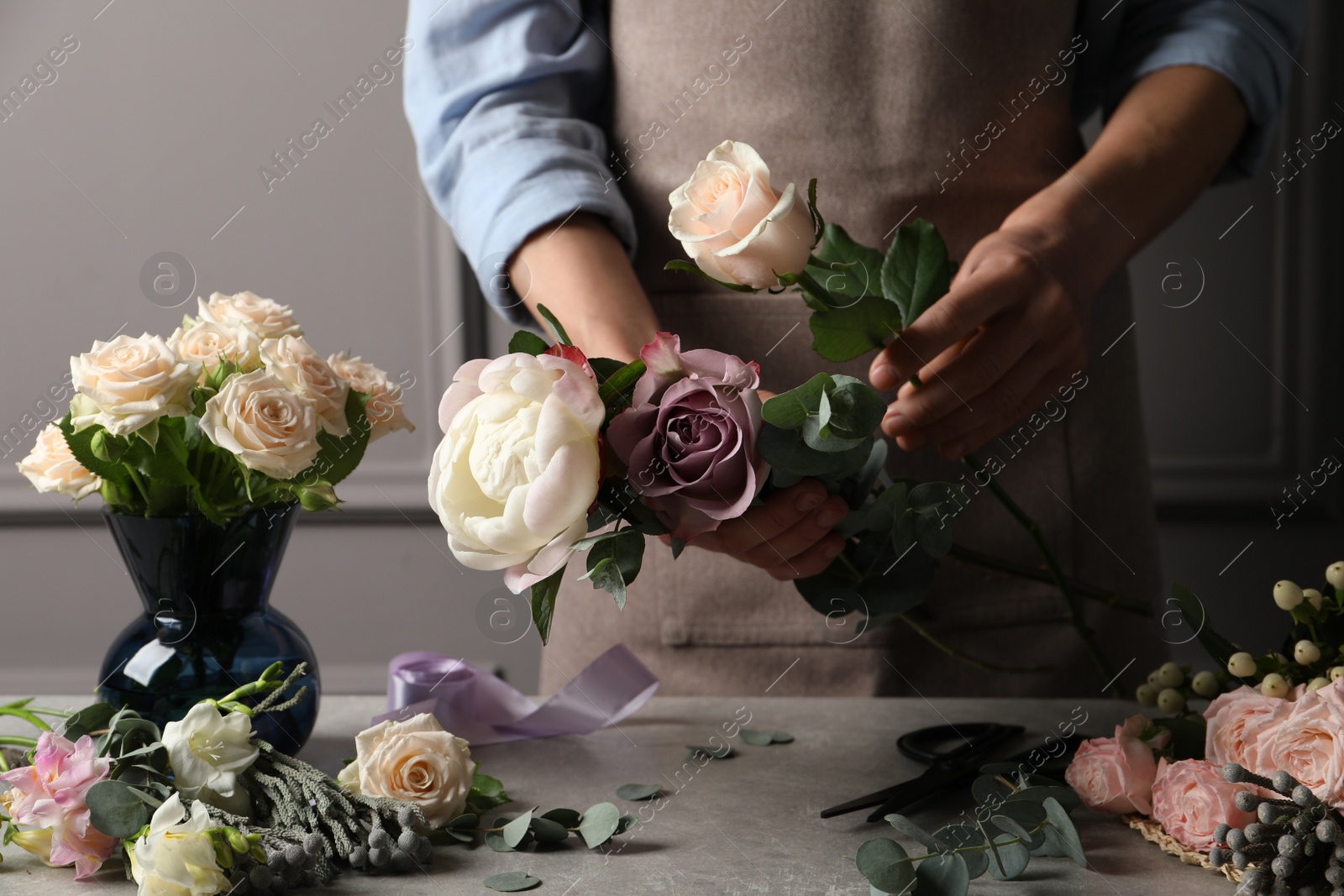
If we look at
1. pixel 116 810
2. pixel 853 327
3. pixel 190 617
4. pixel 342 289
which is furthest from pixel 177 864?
pixel 342 289

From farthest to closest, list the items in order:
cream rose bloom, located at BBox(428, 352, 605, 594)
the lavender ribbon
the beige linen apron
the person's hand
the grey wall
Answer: the grey wall → the beige linen apron → the lavender ribbon → the person's hand → cream rose bloom, located at BBox(428, 352, 605, 594)

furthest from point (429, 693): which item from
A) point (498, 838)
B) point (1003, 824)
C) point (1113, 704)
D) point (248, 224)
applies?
point (248, 224)

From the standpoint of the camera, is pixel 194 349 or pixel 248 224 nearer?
pixel 194 349

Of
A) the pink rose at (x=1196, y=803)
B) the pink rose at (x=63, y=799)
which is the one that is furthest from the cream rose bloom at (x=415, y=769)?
the pink rose at (x=1196, y=803)

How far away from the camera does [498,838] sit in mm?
480

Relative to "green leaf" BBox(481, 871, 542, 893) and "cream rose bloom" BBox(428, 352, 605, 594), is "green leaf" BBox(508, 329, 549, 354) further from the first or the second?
"green leaf" BBox(481, 871, 542, 893)

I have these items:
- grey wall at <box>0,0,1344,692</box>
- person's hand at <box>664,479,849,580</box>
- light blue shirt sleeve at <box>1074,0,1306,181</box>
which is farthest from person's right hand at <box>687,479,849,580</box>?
grey wall at <box>0,0,1344,692</box>

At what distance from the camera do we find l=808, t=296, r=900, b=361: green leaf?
0.51m

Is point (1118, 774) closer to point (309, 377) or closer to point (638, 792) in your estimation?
point (638, 792)

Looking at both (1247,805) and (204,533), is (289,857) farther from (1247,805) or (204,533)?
(1247,805)

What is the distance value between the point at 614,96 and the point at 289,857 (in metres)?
0.62

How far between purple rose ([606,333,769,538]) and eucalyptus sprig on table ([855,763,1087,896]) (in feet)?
0.49

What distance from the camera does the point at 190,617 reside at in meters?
0.53

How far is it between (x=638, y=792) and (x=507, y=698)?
0.47ft
